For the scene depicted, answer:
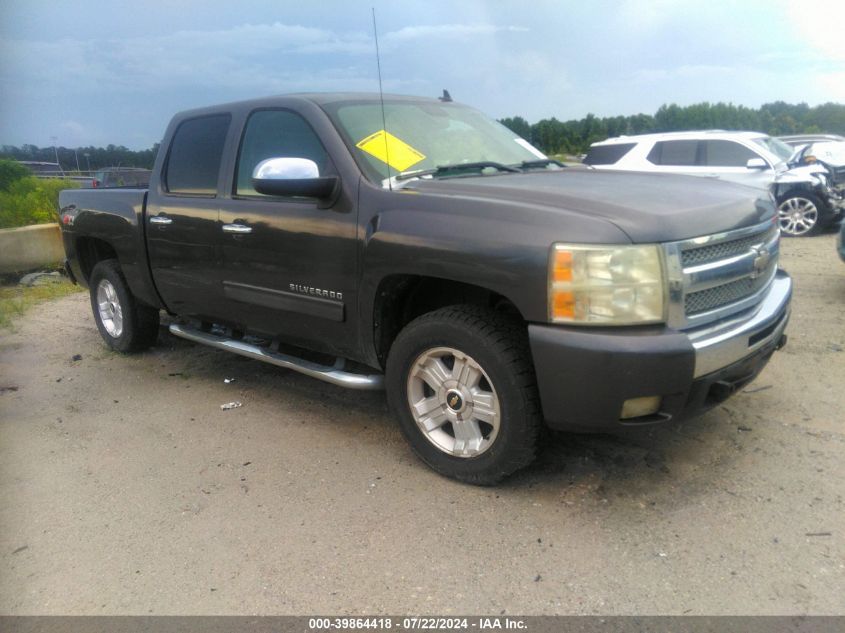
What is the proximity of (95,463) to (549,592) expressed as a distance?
2.50 meters

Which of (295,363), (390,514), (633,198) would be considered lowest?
(390,514)

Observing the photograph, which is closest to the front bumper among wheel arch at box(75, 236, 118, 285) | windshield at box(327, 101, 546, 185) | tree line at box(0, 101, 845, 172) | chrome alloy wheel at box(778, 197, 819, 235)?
windshield at box(327, 101, 546, 185)

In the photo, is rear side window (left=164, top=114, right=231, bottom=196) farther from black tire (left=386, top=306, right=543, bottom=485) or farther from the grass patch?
the grass patch

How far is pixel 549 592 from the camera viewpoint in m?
2.47

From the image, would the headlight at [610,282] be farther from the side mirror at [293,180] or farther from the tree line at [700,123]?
the tree line at [700,123]

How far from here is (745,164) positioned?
10906 millimetres

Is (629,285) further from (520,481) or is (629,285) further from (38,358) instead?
(38,358)

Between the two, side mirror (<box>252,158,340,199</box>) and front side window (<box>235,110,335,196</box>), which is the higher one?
front side window (<box>235,110,335,196</box>)

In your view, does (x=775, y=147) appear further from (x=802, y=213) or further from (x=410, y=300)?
(x=410, y=300)

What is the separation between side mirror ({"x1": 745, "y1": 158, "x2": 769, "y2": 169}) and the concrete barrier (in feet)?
33.2

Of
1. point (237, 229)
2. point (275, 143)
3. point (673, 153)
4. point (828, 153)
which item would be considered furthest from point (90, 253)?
point (828, 153)

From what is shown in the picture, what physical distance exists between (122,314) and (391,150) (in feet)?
9.86

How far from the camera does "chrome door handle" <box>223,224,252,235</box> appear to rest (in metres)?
3.96

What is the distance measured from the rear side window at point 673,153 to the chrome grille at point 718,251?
8608 mm
